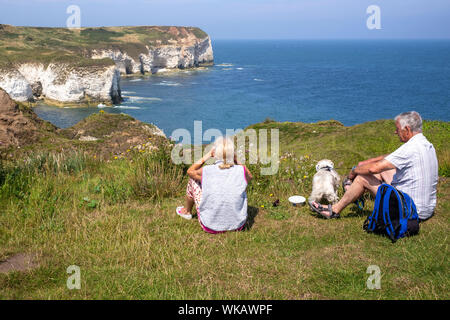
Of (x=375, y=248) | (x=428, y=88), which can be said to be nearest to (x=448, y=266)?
(x=375, y=248)

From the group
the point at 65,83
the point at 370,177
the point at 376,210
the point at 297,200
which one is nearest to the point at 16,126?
the point at 297,200

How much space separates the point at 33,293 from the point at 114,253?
0.98m

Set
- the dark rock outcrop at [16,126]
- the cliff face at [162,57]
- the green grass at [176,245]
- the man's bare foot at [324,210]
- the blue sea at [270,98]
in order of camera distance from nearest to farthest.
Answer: the green grass at [176,245], the man's bare foot at [324,210], the dark rock outcrop at [16,126], the blue sea at [270,98], the cliff face at [162,57]

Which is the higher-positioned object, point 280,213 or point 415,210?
point 415,210

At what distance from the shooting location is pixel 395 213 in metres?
4.57

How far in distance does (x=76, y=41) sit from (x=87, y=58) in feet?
146

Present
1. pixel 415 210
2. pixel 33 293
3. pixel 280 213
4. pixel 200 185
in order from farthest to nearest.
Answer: pixel 280 213 < pixel 200 185 < pixel 415 210 < pixel 33 293

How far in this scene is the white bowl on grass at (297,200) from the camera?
6.06 meters

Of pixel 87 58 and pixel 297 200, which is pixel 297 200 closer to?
pixel 297 200

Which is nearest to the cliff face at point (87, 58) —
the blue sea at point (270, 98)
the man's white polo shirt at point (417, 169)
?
the blue sea at point (270, 98)

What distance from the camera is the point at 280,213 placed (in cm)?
580

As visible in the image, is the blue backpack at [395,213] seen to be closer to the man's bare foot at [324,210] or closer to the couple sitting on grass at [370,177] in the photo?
the couple sitting on grass at [370,177]
